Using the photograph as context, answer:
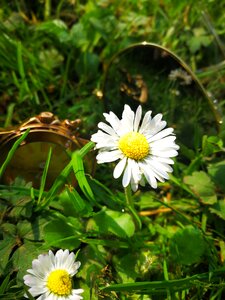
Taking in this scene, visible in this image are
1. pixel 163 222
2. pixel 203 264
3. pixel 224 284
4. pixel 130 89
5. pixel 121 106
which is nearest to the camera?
pixel 224 284

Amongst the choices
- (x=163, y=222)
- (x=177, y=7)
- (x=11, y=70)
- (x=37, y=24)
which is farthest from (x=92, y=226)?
(x=177, y=7)

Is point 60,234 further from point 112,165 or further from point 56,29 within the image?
point 56,29

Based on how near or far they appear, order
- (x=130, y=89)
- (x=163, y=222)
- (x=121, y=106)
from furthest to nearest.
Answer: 1. (x=130, y=89)
2. (x=121, y=106)
3. (x=163, y=222)

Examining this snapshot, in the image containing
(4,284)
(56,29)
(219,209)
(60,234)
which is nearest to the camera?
(4,284)

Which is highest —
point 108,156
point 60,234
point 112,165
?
point 112,165

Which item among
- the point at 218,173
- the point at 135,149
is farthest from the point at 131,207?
the point at 218,173

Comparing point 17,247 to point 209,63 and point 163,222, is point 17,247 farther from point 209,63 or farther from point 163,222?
point 209,63

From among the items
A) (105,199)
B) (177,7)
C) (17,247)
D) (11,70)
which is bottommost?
(17,247)
